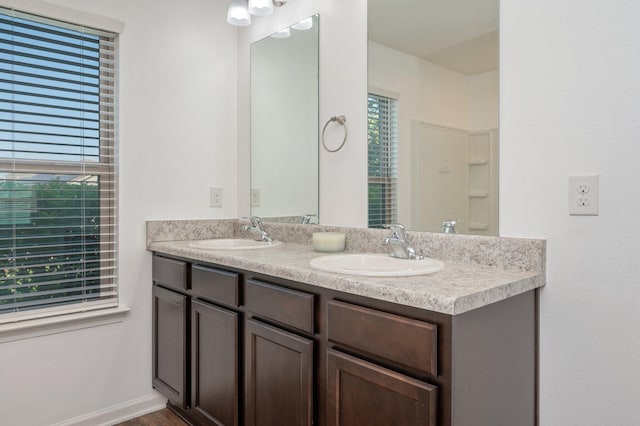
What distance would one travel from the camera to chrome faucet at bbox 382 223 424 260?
1.54 m

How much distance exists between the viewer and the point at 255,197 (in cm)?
246

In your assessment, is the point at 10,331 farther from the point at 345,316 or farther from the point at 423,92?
the point at 423,92

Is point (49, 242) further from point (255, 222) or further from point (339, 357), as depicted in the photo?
point (339, 357)

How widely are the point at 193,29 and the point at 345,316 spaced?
6.50ft

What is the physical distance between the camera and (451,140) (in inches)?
62.0

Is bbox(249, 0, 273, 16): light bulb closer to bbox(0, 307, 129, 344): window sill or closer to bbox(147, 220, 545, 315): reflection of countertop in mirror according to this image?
bbox(147, 220, 545, 315): reflection of countertop in mirror

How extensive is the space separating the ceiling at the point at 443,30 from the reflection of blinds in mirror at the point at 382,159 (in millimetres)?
243

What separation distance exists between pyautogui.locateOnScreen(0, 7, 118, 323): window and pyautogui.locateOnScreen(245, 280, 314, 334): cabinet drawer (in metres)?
1.01

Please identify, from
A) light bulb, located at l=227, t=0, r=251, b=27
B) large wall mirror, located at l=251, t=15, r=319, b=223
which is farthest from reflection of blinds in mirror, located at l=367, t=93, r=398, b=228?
light bulb, located at l=227, t=0, r=251, b=27

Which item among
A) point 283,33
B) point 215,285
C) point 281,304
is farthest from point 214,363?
point 283,33

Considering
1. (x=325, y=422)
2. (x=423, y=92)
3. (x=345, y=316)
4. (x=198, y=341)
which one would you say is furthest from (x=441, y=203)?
(x=198, y=341)

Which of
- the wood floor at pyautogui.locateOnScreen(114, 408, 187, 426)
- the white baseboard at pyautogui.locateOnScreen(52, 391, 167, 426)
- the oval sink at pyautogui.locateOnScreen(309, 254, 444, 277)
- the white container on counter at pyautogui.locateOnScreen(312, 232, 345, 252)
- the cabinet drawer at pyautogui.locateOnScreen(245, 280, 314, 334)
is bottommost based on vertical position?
the wood floor at pyautogui.locateOnScreen(114, 408, 187, 426)

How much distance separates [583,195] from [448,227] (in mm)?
452

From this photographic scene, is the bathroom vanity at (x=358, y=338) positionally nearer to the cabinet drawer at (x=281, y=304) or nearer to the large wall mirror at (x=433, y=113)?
the cabinet drawer at (x=281, y=304)
